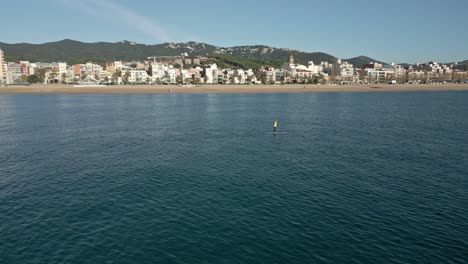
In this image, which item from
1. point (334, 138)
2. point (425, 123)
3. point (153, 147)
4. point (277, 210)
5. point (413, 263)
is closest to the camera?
point (413, 263)

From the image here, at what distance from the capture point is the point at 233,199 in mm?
28719

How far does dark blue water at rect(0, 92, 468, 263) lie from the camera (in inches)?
803

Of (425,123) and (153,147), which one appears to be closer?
(153,147)

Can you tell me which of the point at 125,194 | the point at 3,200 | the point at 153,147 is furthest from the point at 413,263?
the point at 153,147

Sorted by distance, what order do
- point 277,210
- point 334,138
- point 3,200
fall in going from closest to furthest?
point 277,210, point 3,200, point 334,138

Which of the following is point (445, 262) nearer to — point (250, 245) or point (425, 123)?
point (250, 245)

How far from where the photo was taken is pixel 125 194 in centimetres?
2995

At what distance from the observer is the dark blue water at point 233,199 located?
66.9 feet

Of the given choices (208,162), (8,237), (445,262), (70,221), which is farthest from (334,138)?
(8,237)

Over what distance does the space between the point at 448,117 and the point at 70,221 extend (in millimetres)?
90029

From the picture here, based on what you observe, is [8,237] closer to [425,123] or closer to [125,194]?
[125,194]

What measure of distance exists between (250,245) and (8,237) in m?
16.6

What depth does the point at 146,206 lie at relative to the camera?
89.5 feet

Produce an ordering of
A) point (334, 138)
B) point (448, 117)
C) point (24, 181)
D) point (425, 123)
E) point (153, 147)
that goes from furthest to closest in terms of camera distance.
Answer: point (448, 117), point (425, 123), point (334, 138), point (153, 147), point (24, 181)
